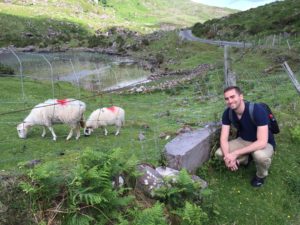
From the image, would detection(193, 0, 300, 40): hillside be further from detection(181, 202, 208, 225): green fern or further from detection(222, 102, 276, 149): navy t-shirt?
detection(181, 202, 208, 225): green fern

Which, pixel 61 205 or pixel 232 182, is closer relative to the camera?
pixel 61 205

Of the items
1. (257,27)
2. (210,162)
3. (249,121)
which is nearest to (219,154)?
(210,162)

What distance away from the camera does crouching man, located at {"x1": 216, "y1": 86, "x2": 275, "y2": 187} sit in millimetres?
8797

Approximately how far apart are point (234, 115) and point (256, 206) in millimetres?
2084

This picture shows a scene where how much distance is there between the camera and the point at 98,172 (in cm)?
650

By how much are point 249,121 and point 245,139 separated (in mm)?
606

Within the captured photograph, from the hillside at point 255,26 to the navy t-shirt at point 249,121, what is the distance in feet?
150

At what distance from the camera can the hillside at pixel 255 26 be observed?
5982 centimetres

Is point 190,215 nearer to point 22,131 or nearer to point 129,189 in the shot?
point 129,189

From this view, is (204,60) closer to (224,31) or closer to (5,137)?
(224,31)

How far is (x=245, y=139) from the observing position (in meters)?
9.54

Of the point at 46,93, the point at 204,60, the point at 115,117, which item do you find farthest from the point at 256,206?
the point at 204,60

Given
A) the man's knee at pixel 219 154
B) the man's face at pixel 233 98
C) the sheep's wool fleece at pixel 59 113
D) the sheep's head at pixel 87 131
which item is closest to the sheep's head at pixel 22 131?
the sheep's wool fleece at pixel 59 113

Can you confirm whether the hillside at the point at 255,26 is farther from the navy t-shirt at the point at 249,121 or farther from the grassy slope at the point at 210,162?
the navy t-shirt at the point at 249,121
